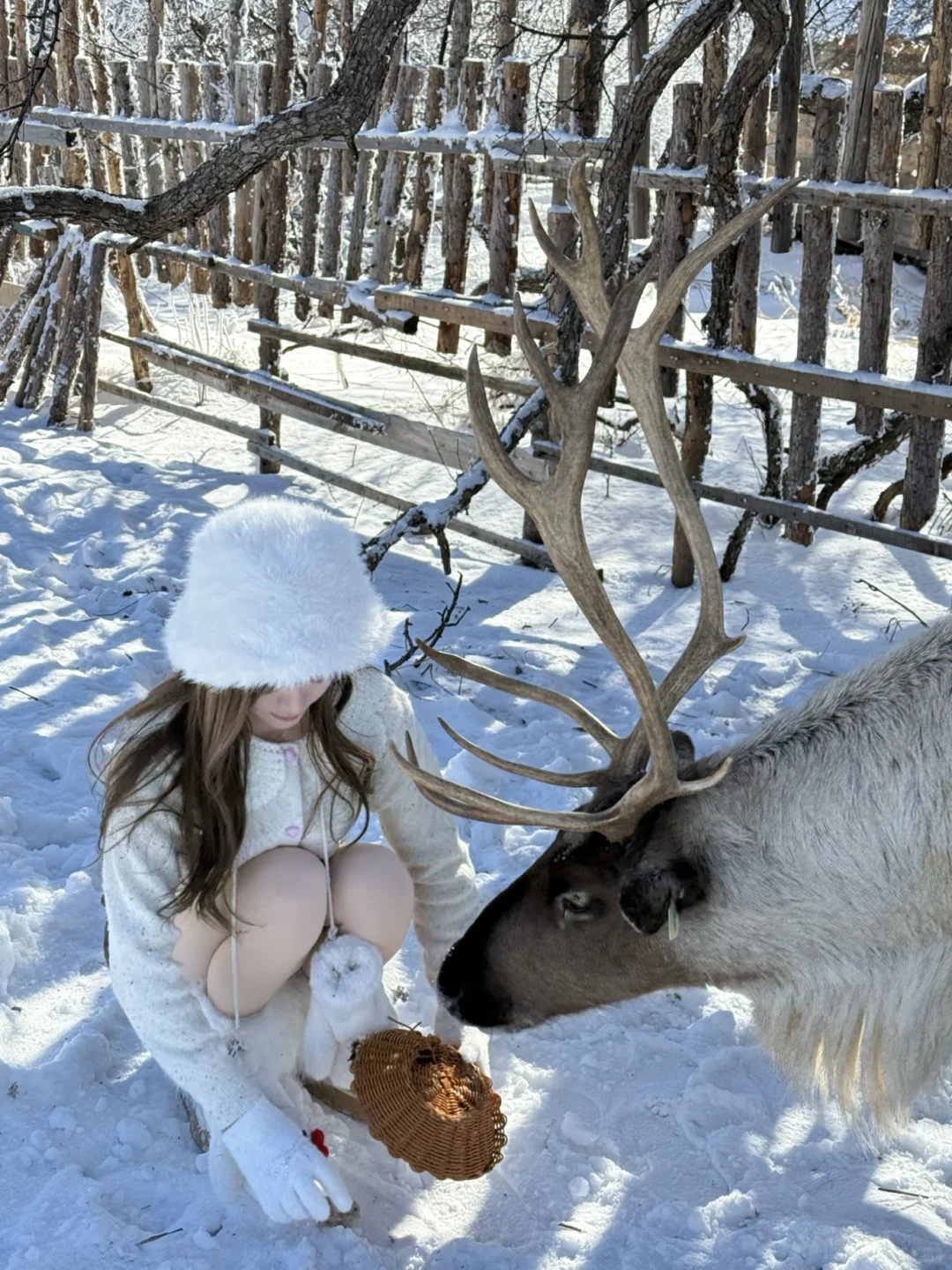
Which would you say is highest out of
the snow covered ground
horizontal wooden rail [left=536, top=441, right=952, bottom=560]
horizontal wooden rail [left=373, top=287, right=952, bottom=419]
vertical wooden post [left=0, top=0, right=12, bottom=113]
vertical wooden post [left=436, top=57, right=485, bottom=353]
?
vertical wooden post [left=0, top=0, right=12, bottom=113]

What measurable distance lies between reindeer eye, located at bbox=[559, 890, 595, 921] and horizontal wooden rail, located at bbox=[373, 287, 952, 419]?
250 centimetres

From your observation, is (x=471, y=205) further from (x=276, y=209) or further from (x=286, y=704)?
(x=286, y=704)

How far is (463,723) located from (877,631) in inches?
66.7

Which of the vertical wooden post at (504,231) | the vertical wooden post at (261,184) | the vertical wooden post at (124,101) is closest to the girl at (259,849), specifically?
the vertical wooden post at (504,231)

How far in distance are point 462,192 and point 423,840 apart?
382 centimetres

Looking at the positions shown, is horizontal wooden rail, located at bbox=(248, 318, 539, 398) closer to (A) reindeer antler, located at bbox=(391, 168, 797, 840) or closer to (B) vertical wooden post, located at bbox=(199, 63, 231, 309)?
(B) vertical wooden post, located at bbox=(199, 63, 231, 309)

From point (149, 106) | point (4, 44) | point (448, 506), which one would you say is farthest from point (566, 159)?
point (4, 44)

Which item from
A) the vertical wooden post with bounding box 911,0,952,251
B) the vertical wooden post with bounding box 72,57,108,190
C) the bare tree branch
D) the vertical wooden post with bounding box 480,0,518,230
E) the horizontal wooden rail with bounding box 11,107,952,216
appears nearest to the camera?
the bare tree branch

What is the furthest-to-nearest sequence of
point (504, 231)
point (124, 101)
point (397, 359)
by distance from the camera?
point (124, 101) < point (397, 359) < point (504, 231)

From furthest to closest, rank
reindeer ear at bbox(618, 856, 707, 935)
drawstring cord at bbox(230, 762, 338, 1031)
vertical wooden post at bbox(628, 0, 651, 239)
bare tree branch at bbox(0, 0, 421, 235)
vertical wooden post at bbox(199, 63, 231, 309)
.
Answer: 1. vertical wooden post at bbox(199, 63, 231, 309)
2. vertical wooden post at bbox(628, 0, 651, 239)
3. bare tree branch at bbox(0, 0, 421, 235)
4. drawstring cord at bbox(230, 762, 338, 1031)
5. reindeer ear at bbox(618, 856, 707, 935)

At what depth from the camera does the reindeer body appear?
79.5 inches

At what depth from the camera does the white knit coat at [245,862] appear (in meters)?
2.05

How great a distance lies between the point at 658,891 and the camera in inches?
80.4

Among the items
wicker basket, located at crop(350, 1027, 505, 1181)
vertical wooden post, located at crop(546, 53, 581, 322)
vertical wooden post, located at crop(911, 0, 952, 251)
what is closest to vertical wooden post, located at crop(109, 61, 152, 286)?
vertical wooden post, located at crop(546, 53, 581, 322)
